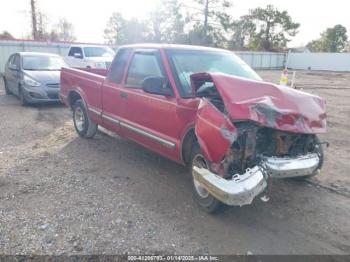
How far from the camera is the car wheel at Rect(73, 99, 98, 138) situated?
681 centimetres

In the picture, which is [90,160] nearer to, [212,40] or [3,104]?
[3,104]

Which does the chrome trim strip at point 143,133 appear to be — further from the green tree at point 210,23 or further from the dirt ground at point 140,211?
the green tree at point 210,23

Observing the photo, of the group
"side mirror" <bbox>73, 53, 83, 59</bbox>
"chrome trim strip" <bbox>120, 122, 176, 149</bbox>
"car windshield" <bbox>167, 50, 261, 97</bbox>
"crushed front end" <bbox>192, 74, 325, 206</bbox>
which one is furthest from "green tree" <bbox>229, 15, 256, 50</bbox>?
"crushed front end" <bbox>192, 74, 325, 206</bbox>

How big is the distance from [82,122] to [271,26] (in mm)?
56422

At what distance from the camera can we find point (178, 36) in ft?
144

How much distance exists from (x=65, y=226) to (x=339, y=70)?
1920 inches

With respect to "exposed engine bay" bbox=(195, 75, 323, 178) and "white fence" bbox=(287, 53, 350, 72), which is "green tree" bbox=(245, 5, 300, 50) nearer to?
"white fence" bbox=(287, 53, 350, 72)

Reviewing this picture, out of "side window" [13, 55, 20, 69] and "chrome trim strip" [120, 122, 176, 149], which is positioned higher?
"side window" [13, 55, 20, 69]

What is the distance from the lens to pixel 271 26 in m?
57.1

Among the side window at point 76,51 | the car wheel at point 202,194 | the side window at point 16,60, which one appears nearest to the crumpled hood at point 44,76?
the side window at point 16,60

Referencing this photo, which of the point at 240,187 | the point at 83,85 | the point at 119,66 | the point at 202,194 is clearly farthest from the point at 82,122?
the point at 240,187

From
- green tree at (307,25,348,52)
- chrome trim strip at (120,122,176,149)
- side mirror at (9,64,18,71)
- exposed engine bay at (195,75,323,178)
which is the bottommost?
chrome trim strip at (120,122,176,149)

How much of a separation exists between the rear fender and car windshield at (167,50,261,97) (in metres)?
0.69

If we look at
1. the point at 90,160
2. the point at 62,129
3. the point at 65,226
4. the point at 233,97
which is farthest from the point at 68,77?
the point at 233,97
